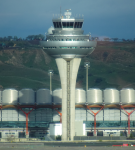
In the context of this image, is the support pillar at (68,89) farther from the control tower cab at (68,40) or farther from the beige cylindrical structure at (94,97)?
the beige cylindrical structure at (94,97)

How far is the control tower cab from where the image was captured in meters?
131

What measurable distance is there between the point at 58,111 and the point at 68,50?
3431cm

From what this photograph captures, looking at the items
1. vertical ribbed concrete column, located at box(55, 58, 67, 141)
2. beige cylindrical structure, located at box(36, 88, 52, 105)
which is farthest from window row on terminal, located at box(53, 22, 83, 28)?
beige cylindrical structure, located at box(36, 88, 52, 105)

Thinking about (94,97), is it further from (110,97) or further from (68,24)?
(68,24)

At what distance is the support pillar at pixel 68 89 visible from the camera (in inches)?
5236

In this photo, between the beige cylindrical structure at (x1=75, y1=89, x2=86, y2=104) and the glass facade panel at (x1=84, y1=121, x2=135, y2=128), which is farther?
the glass facade panel at (x1=84, y1=121, x2=135, y2=128)

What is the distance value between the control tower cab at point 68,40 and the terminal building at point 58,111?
27.3 metres

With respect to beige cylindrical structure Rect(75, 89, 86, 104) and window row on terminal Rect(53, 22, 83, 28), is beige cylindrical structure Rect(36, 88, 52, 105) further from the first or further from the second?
window row on terminal Rect(53, 22, 83, 28)

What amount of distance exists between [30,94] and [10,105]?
7892mm


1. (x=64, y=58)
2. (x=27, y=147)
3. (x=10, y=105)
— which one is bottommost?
(x=27, y=147)

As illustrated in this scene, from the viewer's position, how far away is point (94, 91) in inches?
6171

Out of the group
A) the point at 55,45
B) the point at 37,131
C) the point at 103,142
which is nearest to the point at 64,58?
the point at 55,45

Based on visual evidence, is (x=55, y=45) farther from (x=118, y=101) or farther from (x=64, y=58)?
(x=118, y=101)

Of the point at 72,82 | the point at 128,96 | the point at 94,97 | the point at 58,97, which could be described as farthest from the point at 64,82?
the point at 128,96
